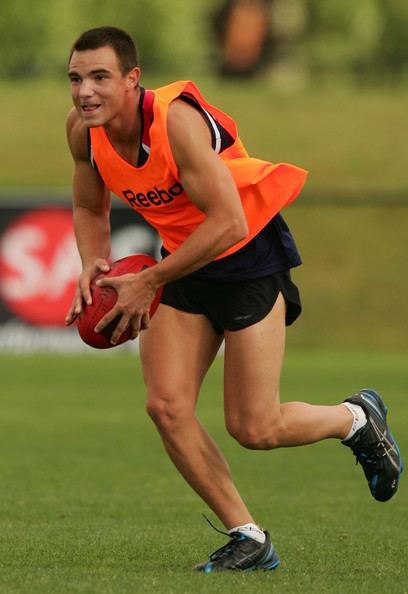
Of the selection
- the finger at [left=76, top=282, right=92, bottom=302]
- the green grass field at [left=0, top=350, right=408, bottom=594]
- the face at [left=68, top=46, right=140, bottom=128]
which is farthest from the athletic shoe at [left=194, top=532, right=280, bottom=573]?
the face at [left=68, top=46, right=140, bottom=128]

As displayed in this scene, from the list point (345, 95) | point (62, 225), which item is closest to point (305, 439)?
point (62, 225)

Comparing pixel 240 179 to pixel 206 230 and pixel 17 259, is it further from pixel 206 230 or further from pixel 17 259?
pixel 17 259

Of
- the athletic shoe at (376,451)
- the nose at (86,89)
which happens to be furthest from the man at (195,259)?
the athletic shoe at (376,451)

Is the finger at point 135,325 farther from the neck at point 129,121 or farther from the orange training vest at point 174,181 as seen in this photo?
the neck at point 129,121

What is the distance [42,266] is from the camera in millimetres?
17844

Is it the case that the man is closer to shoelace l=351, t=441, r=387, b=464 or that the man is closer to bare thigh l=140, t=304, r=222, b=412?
bare thigh l=140, t=304, r=222, b=412

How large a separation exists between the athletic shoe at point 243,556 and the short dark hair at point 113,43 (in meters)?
1.94

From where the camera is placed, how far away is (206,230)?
18.1ft

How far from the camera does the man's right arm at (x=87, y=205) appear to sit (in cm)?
598

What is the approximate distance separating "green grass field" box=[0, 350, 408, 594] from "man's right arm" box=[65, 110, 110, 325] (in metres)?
1.27

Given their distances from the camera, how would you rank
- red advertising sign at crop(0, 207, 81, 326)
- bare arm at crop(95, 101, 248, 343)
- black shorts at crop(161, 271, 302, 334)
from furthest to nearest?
red advertising sign at crop(0, 207, 81, 326) → black shorts at crop(161, 271, 302, 334) → bare arm at crop(95, 101, 248, 343)

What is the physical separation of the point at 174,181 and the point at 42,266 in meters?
12.3

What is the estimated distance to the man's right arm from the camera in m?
5.98

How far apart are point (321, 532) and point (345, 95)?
30.1 metres
